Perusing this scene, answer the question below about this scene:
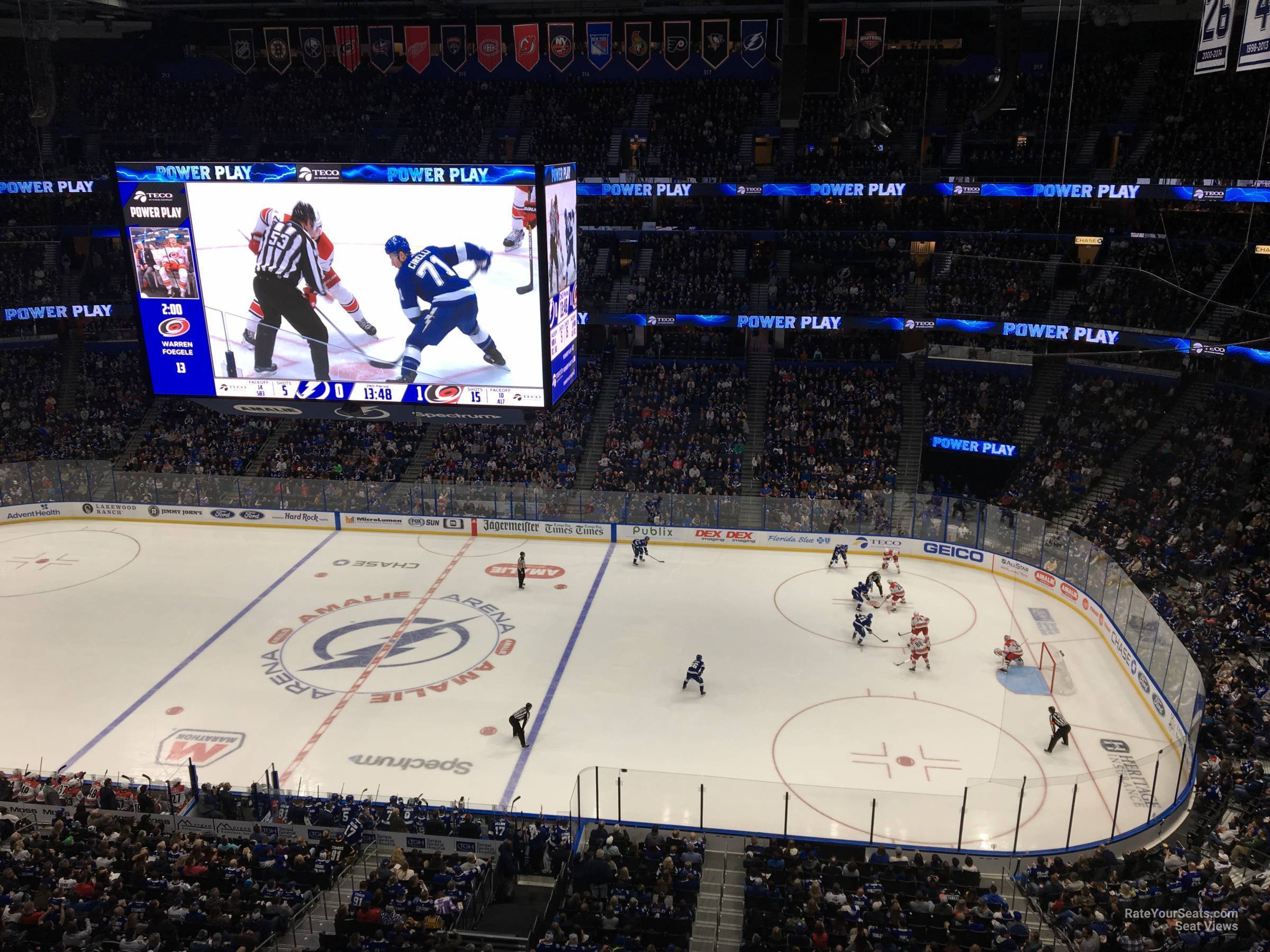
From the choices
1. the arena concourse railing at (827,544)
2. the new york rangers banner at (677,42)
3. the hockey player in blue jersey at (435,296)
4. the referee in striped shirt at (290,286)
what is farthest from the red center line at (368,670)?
the new york rangers banner at (677,42)

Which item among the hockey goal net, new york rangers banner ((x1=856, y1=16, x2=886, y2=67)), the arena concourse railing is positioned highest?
new york rangers banner ((x1=856, y1=16, x2=886, y2=67))

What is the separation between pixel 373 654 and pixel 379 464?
11721 millimetres

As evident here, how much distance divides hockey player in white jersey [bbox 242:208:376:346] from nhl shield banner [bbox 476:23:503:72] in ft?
47.6

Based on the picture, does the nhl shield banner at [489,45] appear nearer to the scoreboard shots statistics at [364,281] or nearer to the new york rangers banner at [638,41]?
the new york rangers banner at [638,41]

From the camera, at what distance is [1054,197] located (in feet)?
110

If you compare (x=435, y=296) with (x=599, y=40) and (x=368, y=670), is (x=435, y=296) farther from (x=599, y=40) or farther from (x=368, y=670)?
(x=599, y=40)

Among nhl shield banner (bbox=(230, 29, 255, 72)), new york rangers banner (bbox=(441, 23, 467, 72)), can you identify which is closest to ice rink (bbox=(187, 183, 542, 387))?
new york rangers banner (bbox=(441, 23, 467, 72))

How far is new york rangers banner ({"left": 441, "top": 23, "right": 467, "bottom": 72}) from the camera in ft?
108

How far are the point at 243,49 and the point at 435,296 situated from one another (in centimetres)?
1860

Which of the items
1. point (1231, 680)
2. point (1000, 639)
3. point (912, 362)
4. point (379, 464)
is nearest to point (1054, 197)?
point (912, 362)

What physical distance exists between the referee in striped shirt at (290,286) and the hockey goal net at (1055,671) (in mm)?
15816

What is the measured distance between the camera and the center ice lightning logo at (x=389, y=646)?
20734mm

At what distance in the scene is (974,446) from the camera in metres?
31.1

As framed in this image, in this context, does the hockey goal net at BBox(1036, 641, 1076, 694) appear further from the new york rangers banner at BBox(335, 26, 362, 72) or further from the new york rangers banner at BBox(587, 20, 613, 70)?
the new york rangers banner at BBox(335, 26, 362, 72)
